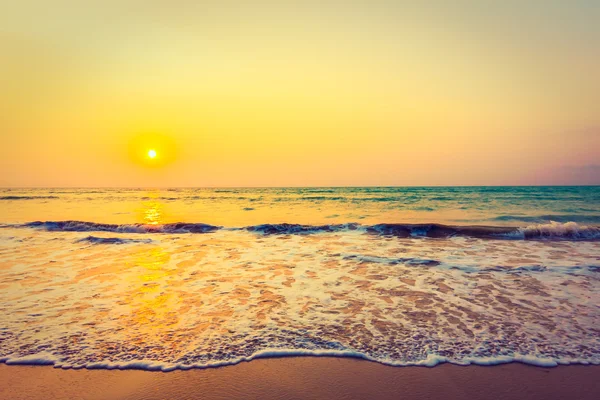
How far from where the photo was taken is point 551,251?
10812 mm

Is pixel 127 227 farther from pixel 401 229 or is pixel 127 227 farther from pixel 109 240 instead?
pixel 401 229

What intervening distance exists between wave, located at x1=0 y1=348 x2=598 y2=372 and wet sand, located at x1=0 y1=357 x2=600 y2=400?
75 millimetres

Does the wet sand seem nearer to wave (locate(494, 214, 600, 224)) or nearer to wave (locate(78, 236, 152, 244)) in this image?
wave (locate(78, 236, 152, 244))

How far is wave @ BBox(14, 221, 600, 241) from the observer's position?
14.0 metres

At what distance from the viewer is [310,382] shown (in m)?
3.55

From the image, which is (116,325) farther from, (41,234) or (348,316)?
(41,234)

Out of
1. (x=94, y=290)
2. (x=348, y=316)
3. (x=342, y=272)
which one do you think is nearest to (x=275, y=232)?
(x=342, y=272)

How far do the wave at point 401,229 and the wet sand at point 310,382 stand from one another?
11.2 m

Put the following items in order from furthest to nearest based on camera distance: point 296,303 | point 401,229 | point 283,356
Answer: point 401,229, point 296,303, point 283,356

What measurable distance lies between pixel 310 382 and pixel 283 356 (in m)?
0.61

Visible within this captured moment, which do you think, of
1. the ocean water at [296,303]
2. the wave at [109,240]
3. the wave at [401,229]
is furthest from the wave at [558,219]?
the wave at [109,240]

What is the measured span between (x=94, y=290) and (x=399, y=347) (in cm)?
591

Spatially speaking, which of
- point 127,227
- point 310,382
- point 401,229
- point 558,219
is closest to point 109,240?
point 127,227

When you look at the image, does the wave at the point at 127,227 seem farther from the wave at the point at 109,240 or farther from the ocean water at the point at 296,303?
the ocean water at the point at 296,303
